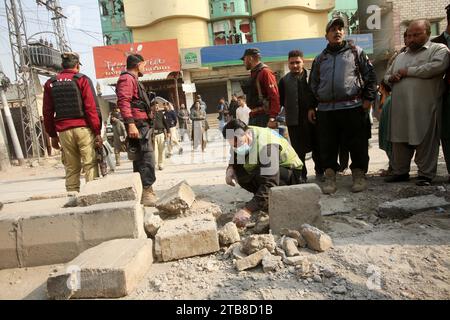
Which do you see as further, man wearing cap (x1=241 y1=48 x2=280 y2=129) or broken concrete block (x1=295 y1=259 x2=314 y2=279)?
man wearing cap (x1=241 y1=48 x2=280 y2=129)

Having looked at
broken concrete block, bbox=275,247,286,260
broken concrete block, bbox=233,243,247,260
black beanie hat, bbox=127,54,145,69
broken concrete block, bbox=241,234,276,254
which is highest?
black beanie hat, bbox=127,54,145,69

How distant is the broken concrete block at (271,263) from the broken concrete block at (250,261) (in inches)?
1.5

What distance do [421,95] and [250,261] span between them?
9.13ft

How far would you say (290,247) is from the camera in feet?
8.09

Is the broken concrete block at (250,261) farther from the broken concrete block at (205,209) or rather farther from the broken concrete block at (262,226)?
the broken concrete block at (205,209)

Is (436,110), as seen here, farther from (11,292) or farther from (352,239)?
(11,292)

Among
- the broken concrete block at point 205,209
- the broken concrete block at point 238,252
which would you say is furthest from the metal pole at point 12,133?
the broken concrete block at point 238,252

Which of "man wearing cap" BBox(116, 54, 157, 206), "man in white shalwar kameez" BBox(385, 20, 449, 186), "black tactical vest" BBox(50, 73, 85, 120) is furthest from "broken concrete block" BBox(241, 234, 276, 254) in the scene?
"black tactical vest" BBox(50, 73, 85, 120)

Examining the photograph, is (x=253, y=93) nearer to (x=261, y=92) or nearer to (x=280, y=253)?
(x=261, y=92)

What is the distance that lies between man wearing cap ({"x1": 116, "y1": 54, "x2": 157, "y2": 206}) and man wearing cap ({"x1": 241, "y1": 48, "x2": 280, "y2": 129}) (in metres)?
1.29

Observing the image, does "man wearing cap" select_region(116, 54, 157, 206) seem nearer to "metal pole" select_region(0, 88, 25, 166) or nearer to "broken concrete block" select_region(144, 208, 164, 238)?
"broken concrete block" select_region(144, 208, 164, 238)

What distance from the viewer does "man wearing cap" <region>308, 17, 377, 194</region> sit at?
12.1 ft

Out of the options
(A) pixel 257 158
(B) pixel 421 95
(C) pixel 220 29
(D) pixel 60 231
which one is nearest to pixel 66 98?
(D) pixel 60 231

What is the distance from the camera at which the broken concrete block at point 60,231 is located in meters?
2.81
